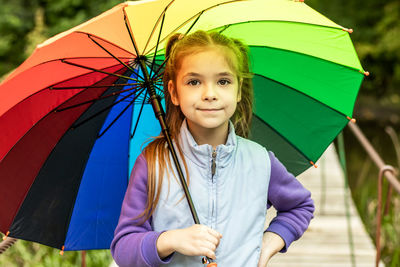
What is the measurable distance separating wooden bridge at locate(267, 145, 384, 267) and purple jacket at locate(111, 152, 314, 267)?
2.10 meters

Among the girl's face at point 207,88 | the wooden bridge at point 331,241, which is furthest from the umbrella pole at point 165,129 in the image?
the wooden bridge at point 331,241

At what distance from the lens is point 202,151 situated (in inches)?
64.4

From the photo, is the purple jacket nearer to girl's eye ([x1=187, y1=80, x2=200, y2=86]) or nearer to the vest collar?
the vest collar

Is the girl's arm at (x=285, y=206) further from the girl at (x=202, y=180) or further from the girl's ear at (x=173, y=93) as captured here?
the girl's ear at (x=173, y=93)

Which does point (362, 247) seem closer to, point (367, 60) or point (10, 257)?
point (10, 257)

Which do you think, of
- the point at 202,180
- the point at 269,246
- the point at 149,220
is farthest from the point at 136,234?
the point at 269,246

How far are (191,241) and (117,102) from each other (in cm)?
63

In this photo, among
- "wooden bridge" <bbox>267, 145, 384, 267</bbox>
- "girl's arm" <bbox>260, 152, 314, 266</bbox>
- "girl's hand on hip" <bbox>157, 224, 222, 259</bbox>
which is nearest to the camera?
"girl's hand on hip" <bbox>157, 224, 222, 259</bbox>

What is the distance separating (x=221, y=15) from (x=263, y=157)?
0.47 m

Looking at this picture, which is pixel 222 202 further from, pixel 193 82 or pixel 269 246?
pixel 193 82

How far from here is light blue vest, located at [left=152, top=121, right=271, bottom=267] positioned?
161 centimetres

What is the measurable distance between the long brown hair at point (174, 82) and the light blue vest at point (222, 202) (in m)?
0.04

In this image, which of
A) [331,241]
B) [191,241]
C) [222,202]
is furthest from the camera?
[331,241]

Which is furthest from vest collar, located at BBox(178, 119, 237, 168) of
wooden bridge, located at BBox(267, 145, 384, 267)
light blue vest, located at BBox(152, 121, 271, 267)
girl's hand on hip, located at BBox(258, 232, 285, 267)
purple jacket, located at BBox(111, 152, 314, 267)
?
wooden bridge, located at BBox(267, 145, 384, 267)
